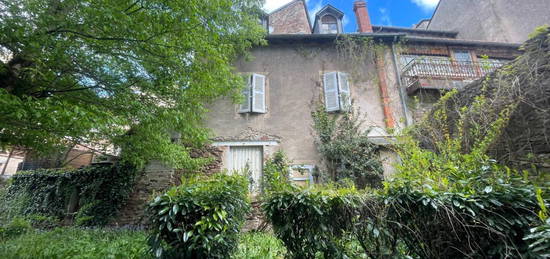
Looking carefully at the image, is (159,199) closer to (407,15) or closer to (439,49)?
(439,49)

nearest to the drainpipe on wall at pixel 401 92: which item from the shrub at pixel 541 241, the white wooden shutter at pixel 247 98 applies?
the white wooden shutter at pixel 247 98

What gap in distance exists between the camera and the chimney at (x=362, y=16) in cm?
927

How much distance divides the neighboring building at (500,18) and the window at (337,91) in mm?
8310

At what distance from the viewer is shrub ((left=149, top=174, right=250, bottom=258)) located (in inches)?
85.4

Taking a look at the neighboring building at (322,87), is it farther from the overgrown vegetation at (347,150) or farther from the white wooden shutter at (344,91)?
the overgrown vegetation at (347,150)

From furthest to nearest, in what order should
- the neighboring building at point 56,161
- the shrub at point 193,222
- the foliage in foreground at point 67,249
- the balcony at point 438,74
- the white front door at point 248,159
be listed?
the neighboring building at point 56,161
the balcony at point 438,74
the white front door at point 248,159
the foliage in foreground at point 67,249
the shrub at point 193,222

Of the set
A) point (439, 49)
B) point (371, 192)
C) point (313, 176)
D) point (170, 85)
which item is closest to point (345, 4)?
point (439, 49)

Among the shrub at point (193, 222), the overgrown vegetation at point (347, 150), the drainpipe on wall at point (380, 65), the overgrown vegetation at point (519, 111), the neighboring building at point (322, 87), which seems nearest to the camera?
the shrub at point (193, 222)

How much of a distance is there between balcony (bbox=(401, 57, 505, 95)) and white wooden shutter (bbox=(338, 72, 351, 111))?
2.11 m

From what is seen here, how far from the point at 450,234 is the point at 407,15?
46.1 feet

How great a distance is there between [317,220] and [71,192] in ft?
29.5

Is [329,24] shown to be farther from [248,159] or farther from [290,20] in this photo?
[248,159]

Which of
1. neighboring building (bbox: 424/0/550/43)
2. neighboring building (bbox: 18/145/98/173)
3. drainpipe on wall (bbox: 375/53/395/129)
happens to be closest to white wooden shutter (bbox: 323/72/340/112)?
drainpipe on wall (bbox: 375/53/395/129)

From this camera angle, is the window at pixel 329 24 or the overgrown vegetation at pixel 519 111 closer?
the overgrown vegetation at pixel 519 111
